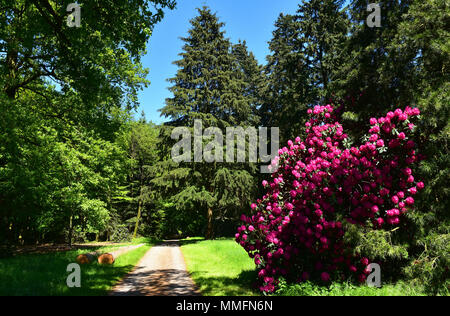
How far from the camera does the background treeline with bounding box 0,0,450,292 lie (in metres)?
5.84

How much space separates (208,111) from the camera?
24094 millimetres

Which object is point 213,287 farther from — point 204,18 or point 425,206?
point 204,18

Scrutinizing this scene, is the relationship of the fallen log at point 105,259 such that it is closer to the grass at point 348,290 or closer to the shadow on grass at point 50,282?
the shadow on grass at point 50,282

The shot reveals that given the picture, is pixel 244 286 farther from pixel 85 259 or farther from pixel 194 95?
pixel 194 95

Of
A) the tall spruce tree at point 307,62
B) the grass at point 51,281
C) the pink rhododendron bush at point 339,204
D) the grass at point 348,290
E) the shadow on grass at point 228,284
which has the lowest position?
the shadow on grass at point 228,284

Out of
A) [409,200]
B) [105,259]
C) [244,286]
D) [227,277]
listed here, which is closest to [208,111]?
[105,259]

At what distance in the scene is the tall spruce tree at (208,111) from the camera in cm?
2119

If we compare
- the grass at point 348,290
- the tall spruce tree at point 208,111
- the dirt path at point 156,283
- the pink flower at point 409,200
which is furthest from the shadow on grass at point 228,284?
the tall spruce tree at point 208,111

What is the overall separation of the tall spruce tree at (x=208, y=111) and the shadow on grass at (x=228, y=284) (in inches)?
497

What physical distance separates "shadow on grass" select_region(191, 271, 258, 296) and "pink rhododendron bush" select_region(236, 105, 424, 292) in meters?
0.54

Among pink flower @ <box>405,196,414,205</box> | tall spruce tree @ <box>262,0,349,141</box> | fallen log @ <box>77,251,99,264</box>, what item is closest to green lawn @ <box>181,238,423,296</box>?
pink flower @ <box>405,196,414,205</box>

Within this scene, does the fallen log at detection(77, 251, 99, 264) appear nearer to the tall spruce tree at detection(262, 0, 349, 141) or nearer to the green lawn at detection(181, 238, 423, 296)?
the green lawn at detection(181, 238, 423, 296)

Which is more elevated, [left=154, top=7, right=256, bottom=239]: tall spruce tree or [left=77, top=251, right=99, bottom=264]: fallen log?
[left=154, top=7, right=256, bottom=239]: tall spruce tree

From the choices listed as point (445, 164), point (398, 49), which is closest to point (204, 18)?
point (398, 49)
